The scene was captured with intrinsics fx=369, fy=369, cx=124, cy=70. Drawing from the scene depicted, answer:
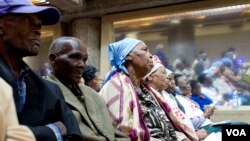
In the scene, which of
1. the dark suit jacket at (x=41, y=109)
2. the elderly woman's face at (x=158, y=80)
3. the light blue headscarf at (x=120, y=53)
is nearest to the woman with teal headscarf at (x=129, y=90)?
the light blue headscarf at (x=120, y=53)

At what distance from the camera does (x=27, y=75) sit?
1.60 metres

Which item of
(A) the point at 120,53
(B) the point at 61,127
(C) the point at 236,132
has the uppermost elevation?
(A) the point at 120,53

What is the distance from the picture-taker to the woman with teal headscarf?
2434mm

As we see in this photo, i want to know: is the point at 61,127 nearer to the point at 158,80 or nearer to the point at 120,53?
the point at 120,53

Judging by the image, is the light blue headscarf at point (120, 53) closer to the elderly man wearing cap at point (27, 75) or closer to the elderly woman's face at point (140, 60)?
the elderly woman's face at point (140, 60)

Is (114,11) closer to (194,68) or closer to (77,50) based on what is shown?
(194,68)

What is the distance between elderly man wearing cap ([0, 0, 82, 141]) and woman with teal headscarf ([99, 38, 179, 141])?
81 cm

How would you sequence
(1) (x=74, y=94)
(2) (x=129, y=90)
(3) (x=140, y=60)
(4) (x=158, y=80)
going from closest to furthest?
(1) (x=74, y=94)
(2) (x=129, y=90)
(3) (x=140, y=60)
(4) (x=158, y=80)

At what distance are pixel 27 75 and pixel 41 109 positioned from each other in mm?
174

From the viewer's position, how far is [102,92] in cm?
256

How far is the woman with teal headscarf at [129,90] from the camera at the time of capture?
2434 mm

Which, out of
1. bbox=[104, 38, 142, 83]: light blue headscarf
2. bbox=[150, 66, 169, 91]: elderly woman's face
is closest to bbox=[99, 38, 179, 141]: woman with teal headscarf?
bbox=[104, 38, 142, 83]: light blue headscarf

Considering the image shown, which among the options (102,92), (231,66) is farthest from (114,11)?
(102,92)

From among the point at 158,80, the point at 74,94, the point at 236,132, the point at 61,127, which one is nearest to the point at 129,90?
the point at 74,94
